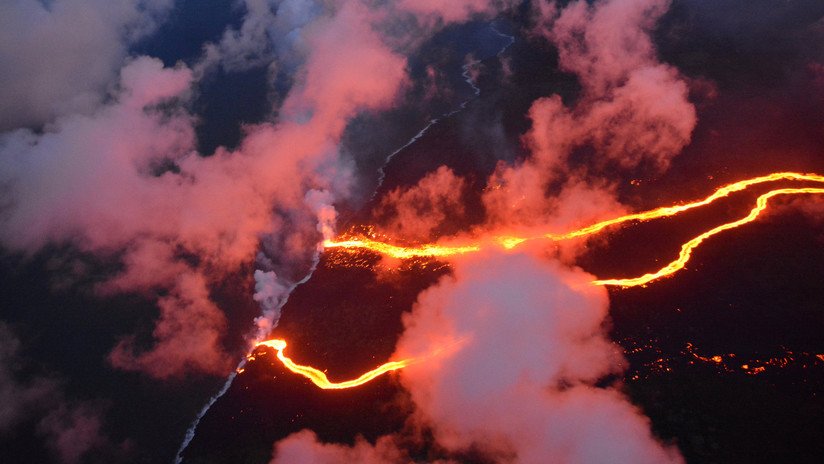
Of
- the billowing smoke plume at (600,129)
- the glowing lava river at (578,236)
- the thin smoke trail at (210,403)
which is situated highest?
the billowing smoke plume at (600,129)

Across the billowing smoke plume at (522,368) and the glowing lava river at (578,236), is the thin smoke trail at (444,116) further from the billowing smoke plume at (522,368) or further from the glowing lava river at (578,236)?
the billowing smoke plume at (522,368)

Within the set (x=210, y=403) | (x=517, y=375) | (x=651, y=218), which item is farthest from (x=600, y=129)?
(x=210, y=403)

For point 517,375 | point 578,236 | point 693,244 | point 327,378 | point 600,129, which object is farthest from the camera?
point 600,129

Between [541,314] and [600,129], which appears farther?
[600,129]

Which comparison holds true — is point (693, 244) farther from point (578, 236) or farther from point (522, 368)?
point (522, 368)

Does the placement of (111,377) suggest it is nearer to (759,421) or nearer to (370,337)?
(370,337)


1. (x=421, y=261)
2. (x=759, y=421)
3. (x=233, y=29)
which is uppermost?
(x=233, y=29)

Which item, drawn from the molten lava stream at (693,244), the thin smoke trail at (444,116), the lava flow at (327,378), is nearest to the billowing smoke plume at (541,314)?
the lava flow at (327,378)

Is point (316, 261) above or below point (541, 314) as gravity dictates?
above

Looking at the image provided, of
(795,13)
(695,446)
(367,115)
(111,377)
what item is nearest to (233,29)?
(367,115)
